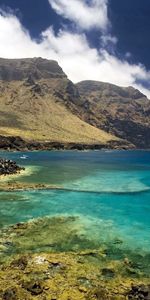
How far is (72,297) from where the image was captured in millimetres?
21781

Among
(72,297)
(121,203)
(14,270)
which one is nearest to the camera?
(72,297)

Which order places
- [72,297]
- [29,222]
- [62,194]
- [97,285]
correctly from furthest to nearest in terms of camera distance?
1. [62,194]
2. [29,222]
3. [97,285]
4. [72,297]

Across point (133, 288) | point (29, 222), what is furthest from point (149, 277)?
point (29, 222)

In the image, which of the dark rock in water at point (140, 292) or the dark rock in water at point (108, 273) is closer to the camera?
the dark rock in water at point (140, 292)

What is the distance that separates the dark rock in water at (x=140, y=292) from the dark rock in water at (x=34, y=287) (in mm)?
5389

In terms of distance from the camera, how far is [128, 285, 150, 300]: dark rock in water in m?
21.8

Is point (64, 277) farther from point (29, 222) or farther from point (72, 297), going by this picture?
point (29, 222)

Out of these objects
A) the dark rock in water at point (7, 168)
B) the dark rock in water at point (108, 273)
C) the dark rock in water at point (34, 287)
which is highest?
the dark rock in water at point (7, 168)

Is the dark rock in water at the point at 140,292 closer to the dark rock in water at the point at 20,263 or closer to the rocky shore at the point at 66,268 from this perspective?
the rocky shore at the point at 66,268

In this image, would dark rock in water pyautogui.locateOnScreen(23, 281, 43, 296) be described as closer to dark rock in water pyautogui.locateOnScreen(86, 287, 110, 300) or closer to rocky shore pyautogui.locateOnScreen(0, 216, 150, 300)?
rocky shore pyautogui.locateOnScreen(0, 216, 150, 300)

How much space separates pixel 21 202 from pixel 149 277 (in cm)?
2852

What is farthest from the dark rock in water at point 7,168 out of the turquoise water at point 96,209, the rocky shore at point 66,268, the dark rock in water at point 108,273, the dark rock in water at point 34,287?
the dark rock in water at point 34,287

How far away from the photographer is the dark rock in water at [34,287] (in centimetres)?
2215

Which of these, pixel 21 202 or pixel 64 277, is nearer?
pixel 64 277
